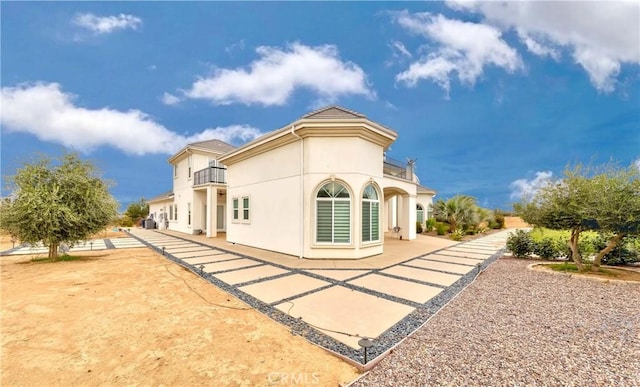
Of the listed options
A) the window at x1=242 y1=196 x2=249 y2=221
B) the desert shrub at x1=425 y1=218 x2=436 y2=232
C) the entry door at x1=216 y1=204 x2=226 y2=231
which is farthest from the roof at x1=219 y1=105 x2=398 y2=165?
the desert shrub at x1=425 y1=218 x2=436 y2=232

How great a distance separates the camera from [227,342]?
3561mm

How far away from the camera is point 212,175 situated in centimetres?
1884

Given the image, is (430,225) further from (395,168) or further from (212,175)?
(212,175)

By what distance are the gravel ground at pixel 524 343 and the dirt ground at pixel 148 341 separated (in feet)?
3.26

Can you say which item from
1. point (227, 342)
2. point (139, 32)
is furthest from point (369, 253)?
point (139, 32)

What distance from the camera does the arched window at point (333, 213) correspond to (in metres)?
9.65

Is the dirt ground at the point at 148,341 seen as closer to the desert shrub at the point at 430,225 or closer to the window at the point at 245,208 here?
the window at the point at 245,208

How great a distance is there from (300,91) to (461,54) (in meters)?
14.6

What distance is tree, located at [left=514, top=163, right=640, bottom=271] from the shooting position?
6.82 m

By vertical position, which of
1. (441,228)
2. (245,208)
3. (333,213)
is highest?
(245,208)

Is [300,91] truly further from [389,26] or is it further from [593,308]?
[593,308]

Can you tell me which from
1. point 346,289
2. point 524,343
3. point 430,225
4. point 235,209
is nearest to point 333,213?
point 346,289

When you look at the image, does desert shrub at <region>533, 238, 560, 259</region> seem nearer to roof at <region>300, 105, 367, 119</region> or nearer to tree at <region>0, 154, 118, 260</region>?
roof at <region>300, 105, 367, 119</region>

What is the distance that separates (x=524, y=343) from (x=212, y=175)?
19202 millimetres
